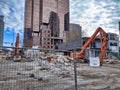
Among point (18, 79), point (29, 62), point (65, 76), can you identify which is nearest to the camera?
point (29, 62)

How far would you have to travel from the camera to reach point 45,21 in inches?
4651

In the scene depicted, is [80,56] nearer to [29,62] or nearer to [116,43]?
[29,62]

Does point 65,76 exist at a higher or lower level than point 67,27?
lower

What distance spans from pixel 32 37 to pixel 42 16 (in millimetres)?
15807

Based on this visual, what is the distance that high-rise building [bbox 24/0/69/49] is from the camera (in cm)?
11494

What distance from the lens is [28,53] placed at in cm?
631

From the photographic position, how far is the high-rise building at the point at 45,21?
377ft

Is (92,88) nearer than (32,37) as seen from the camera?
Yes

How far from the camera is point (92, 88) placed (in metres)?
8.75

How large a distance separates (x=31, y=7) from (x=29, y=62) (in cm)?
12453

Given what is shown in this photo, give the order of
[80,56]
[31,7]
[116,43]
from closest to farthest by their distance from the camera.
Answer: [80,56] < [116,43] < [31,7]

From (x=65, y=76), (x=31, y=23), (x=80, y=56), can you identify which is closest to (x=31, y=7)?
(x=31, y=23)

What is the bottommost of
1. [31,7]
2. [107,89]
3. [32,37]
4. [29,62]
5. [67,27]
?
[107,89]

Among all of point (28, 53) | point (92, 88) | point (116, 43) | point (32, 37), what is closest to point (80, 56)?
point (92, 88)
